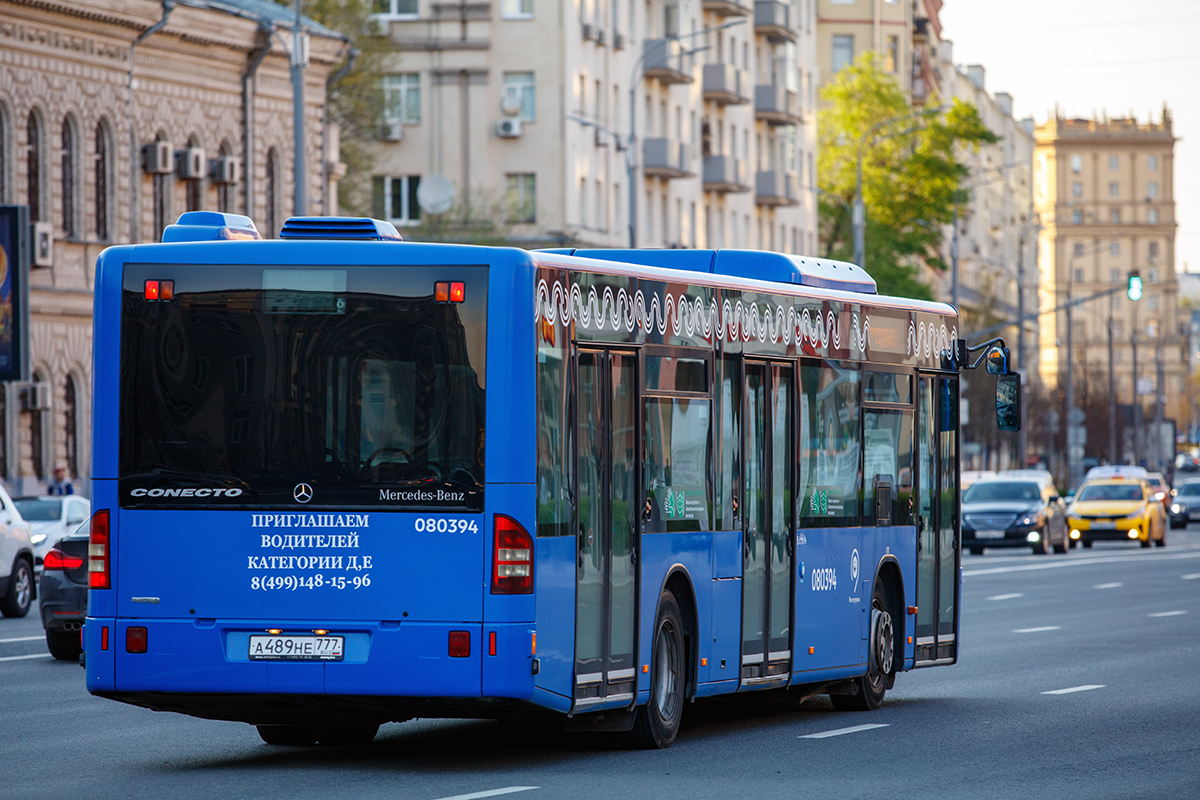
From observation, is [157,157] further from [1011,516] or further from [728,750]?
[728,750]

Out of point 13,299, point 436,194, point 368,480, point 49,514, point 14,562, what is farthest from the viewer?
point 436,194

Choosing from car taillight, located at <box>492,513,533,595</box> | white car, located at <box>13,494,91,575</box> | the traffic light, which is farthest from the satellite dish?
car taillight, located at <box>492,513,533,595</box>

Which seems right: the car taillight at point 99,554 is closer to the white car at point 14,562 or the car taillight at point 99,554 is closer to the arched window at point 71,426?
the white car at point 14,562

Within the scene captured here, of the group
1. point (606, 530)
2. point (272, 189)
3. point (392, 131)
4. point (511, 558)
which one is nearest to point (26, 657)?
point (606, 530)

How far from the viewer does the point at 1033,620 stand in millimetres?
27328

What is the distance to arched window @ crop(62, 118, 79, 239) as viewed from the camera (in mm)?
47062

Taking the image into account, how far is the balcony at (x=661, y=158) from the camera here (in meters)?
74.6

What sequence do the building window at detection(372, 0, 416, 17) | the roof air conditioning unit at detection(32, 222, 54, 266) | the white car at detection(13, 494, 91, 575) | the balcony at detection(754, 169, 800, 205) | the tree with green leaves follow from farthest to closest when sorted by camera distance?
1. the tree with green leaves
2. the balcony at detection(754, 169, 800, 205)
3. the building window at detection(372, 0, 416, 17)
4. the roof air conditioning unit at detection(32, 222, 54, 266)
5. the white car at detection(13, 494, 91, 575)

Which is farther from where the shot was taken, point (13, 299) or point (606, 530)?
point (13, 299)

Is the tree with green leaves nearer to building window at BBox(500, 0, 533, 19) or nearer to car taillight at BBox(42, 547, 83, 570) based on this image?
building window at BBox(500, 0, 533, 19)

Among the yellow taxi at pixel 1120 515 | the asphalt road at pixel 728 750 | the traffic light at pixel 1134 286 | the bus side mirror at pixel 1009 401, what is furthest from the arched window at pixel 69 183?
the bus side mirror at pixel 1009 401

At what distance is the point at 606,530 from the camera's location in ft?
42.2

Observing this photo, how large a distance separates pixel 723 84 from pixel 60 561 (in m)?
62.9

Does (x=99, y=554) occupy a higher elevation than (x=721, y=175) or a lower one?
lower
